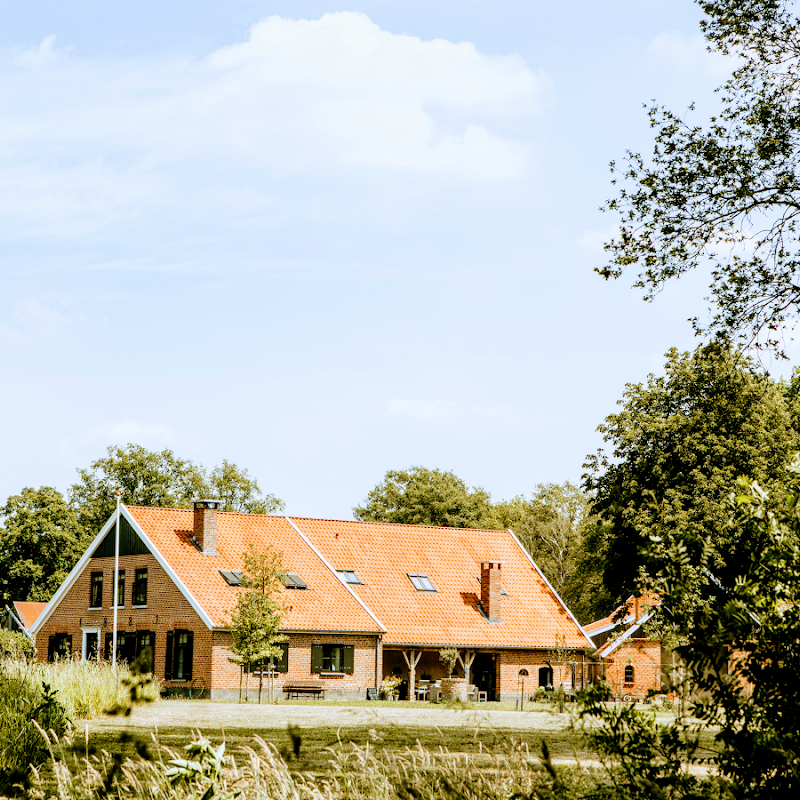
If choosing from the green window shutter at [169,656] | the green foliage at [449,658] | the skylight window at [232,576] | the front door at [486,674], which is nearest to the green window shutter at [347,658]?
the green foliage at [449,658]

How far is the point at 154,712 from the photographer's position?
2762 cm

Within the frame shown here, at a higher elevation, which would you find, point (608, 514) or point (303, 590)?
point (608, 514)

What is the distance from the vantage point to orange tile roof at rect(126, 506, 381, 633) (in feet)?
135

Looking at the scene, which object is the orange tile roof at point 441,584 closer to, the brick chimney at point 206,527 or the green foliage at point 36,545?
the brick chimney at point 206,527

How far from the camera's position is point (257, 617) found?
37.4 meters

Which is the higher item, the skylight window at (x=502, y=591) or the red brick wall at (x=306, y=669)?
the skylight window at (x=502, y=591)

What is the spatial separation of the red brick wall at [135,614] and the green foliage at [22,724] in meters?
27.6

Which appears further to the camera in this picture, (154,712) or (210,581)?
(210,581)

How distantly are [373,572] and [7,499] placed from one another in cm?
3354

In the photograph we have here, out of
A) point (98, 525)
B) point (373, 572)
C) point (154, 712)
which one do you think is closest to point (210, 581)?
point (373, 572)

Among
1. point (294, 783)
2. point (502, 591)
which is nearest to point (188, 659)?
point (502, 591)

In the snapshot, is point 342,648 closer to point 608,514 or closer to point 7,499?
point 608,514

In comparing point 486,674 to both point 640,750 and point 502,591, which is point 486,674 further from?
point 640,750

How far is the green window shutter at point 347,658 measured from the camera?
138ft
